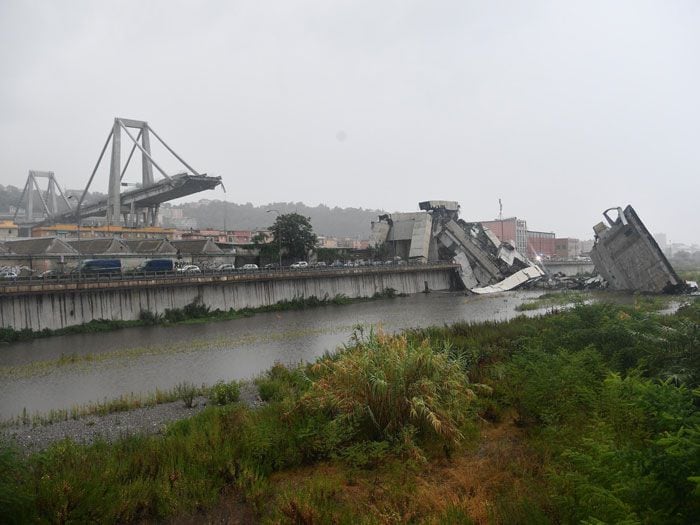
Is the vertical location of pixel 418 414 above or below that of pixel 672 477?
below

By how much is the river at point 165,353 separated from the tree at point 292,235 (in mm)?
17226

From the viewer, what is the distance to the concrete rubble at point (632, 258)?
145 ft

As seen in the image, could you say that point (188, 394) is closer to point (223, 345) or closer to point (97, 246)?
point (223, 345)

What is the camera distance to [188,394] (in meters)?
14.7

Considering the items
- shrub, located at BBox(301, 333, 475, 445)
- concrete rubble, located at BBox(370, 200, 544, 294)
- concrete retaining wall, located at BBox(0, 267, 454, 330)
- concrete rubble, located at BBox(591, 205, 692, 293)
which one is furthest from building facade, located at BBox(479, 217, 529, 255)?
shrub, located at BBox(301, 333, 475, 445)

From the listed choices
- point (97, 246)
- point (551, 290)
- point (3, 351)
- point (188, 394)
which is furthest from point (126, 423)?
point (551, 290)

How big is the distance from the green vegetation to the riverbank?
75.4 ft

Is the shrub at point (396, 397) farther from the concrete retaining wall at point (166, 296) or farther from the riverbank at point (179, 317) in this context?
the concrete retaining wall at point (166, 296)

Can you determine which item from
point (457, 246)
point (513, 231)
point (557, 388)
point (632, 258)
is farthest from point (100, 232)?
point (513, 231)

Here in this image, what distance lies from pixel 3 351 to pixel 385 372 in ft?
82.0

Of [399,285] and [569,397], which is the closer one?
[569,397]

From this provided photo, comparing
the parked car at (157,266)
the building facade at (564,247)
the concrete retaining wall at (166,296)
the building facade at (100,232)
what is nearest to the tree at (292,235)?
the concrete retaining wall at (166,296)

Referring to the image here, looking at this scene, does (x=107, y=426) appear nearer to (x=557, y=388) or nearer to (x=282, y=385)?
(x=282, y=385)

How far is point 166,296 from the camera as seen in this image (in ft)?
116
